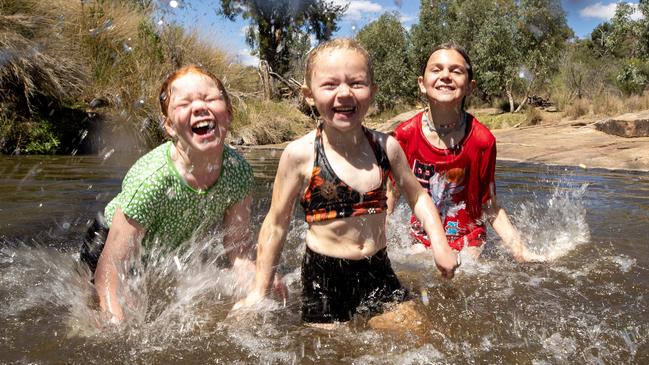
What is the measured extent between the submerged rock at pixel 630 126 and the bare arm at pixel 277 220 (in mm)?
11288

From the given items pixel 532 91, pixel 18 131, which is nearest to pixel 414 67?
pixel 532 91

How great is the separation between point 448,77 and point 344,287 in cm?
169

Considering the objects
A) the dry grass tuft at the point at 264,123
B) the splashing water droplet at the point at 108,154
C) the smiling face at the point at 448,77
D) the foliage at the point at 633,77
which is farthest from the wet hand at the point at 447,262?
the foliage at the point at 633,77

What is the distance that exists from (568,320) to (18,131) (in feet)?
34.2

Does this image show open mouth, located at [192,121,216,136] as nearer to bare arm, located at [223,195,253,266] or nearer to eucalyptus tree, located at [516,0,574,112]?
bare arm, located at [223,195,253,266]

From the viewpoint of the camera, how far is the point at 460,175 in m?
3.89

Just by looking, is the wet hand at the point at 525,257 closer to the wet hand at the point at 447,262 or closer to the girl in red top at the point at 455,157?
the girl in red top at the point at 455,157

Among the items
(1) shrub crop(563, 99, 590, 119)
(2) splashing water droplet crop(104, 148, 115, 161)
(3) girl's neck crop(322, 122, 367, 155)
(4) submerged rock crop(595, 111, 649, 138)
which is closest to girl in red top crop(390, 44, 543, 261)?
(3) girl's neck crop(322, 122, 367, 155)

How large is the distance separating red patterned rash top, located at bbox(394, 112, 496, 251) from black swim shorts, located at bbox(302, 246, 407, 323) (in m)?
1.22

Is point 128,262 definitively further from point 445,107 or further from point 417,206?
point 445,107

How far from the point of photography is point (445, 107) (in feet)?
12.7

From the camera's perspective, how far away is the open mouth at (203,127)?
2.76 meters

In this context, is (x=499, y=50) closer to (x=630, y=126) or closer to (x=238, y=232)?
(x=630, y=126)

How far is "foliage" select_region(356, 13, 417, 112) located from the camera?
3509 cm
